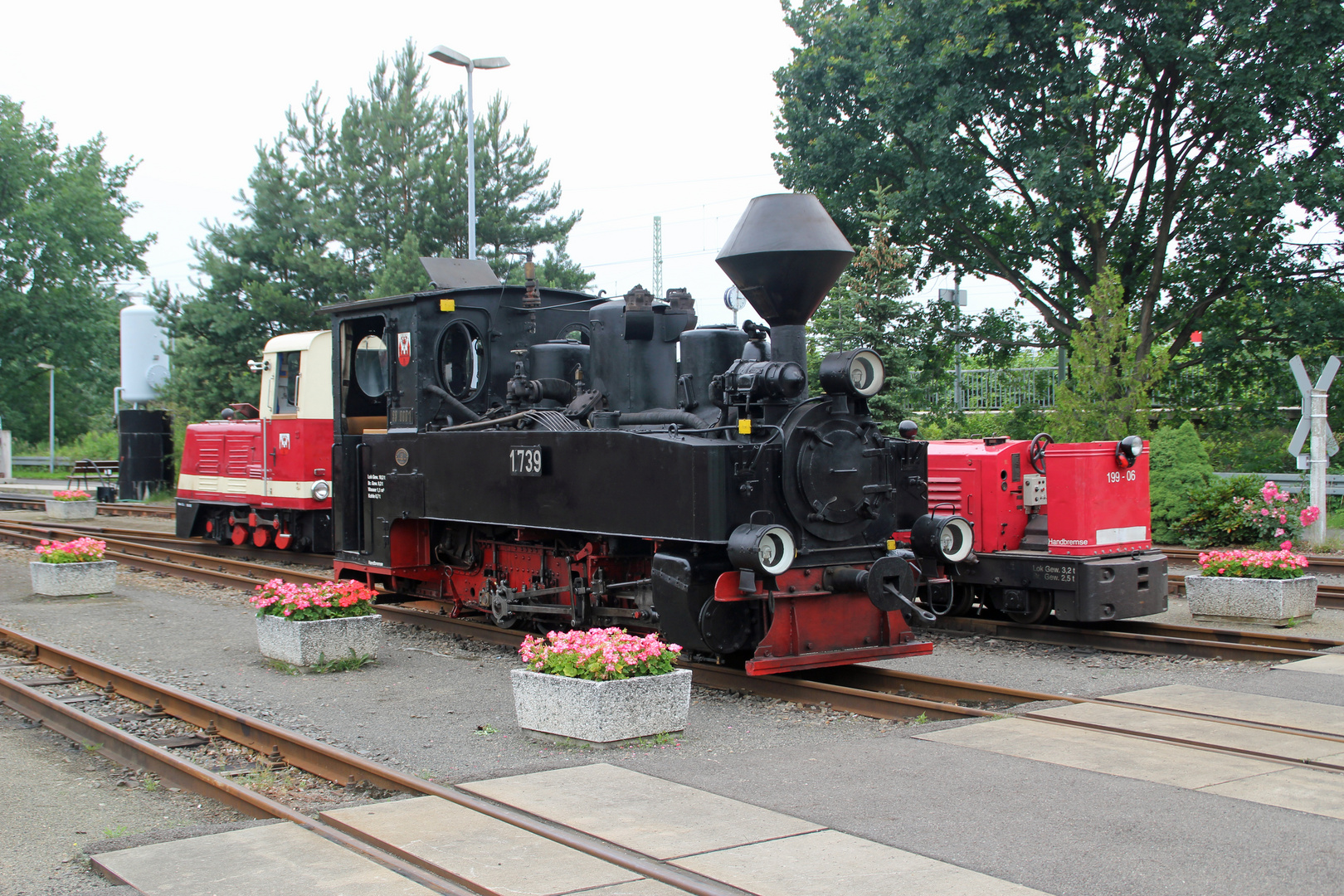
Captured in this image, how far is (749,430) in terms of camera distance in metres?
7.34

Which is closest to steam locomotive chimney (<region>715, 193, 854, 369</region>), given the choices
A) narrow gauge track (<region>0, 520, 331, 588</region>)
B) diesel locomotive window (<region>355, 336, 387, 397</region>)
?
diesel locomotive window (<region>355, 336, 387, 397</region>)

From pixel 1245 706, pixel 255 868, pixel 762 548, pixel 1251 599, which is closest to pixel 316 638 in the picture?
pixel 762 548

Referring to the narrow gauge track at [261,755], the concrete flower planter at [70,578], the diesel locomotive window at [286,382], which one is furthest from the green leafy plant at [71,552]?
the narrow gauge track at [261,755]

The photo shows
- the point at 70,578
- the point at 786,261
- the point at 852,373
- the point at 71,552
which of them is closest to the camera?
the point at 786,261

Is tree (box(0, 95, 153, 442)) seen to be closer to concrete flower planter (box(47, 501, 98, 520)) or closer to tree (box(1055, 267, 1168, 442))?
concrete flower planter (box(47, 501, 98, 520))

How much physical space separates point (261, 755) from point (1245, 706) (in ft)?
18.8

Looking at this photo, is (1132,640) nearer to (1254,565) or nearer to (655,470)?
(1254,565)

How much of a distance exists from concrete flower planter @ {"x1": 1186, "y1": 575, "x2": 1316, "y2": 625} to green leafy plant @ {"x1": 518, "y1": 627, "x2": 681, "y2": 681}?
6140 millimetres

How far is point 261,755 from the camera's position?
6.21 meters

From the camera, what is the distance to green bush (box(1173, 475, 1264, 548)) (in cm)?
1492

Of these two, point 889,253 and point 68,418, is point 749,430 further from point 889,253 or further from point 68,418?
point 68,418

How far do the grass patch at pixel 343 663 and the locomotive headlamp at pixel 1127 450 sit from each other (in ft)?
21.5

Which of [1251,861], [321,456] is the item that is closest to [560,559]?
[1251,861]

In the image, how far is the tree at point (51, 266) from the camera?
152 ft
